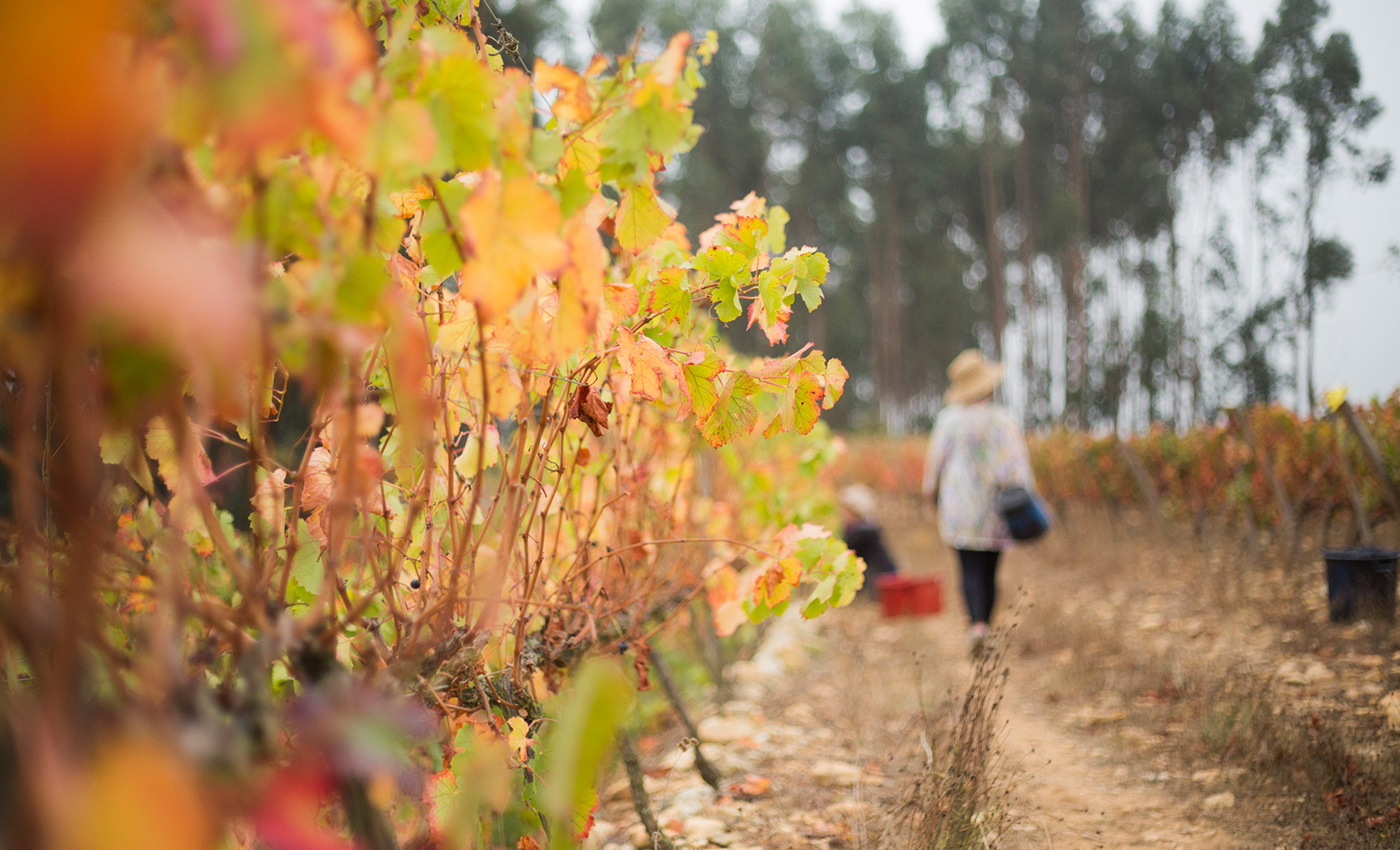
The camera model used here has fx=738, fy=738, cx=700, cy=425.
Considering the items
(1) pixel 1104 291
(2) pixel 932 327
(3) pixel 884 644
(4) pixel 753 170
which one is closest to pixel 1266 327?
(1) pixel 1104 291

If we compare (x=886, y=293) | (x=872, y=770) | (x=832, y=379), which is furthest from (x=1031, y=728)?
(x=886, y=293)

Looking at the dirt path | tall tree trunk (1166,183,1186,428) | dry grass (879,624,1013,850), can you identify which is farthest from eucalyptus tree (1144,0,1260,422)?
dry grass (879,624,1013,850)

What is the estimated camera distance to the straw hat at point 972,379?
13.3 ft

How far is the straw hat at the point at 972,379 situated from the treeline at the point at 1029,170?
11098 millimetres

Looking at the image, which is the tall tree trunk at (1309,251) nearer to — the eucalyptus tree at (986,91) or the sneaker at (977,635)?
the eucalyptus tree at (986,91)

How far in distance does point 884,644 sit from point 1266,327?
17949 mm

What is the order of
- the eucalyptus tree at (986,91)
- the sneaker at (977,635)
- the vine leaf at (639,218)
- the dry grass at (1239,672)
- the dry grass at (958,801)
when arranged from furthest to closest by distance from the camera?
1. the eucalyptus tree at (986,91)
2. the sneaker at (977,635)
3. the dry grass at (1239,672)
4. the dry grass at (958,801)
5. the vine leaf at (639,218)

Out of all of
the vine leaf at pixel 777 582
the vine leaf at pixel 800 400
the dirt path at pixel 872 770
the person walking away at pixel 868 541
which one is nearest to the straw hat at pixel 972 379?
the dirt path at pixel 872 770

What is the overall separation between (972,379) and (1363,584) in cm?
207

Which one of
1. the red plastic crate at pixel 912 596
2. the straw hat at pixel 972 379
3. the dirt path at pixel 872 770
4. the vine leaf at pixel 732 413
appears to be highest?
the straw hat at pixel 972 379

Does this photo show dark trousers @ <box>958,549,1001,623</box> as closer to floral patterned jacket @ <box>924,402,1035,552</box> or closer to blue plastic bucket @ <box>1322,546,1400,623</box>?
floral patterned jacket @ <box>924,402,1035,552</box>

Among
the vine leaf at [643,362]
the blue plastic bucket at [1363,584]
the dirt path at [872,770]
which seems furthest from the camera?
the blue plastic bucket at [1363,584]

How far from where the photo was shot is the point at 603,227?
1578mm

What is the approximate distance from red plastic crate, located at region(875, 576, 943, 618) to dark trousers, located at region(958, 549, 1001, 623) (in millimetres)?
1203
